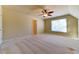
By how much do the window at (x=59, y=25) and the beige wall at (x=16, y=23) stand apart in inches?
8.0

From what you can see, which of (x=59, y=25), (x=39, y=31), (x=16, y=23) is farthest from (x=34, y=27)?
(x=59, y=25)

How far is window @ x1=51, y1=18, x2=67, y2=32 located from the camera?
1.69m

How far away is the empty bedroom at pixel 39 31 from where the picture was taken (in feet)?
5.27

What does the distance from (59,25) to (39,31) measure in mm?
349

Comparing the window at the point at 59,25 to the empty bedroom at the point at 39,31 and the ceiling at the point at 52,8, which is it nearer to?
the empty bedroom at the point at 39,31

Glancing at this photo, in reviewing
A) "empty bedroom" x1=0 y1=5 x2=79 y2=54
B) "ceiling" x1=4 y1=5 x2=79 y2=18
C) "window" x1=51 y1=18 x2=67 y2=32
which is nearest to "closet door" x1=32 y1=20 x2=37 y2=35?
"empty bedroom" x1=0 y1=5 x2=79 y2=54

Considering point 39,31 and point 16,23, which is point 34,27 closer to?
point 39,31

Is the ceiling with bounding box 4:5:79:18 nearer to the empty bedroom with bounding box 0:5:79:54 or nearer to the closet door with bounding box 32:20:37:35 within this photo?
the empty bedroom with bounding box 0:5:79:54

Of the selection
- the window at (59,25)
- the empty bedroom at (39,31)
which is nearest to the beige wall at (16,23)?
the empty bedroom at (39,31)

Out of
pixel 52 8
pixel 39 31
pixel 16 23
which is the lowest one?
pixel 39 31

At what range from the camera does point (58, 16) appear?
167 centimetres

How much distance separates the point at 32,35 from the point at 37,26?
0.58 feet

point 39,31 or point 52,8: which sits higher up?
point 52,8

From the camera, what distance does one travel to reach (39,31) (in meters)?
1.71
